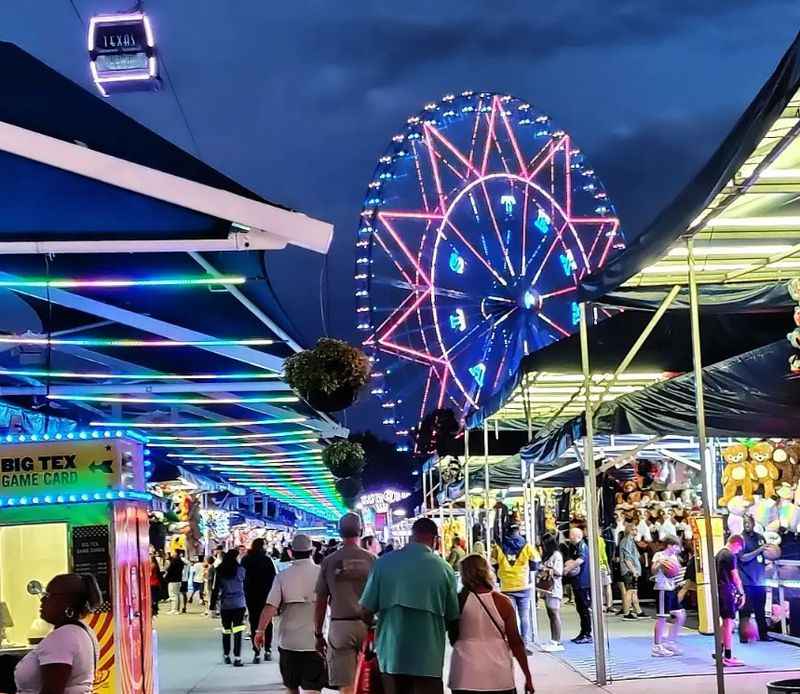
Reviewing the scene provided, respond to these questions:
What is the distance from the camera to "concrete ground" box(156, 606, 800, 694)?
38.9 feet

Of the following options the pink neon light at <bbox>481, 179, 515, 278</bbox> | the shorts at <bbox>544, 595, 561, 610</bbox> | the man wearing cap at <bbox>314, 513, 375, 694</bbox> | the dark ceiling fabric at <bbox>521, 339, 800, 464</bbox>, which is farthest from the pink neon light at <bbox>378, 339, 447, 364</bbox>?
the man wearing cap at <bbox>314, 513, 375, 694</bbox>

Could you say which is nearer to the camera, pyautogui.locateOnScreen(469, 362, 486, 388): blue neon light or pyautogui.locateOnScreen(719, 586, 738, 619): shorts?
pyautogui.locateOnScreen(719, 586, 738, 619): shorts

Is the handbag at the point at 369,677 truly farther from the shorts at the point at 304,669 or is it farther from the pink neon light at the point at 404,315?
the pink neon light at the point at 404,315

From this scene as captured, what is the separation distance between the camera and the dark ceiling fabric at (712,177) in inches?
234

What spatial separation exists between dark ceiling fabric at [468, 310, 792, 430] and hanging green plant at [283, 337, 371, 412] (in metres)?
4.67

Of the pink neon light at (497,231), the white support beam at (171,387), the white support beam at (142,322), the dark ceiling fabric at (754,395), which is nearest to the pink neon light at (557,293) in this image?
the pink neon light at (497,231)

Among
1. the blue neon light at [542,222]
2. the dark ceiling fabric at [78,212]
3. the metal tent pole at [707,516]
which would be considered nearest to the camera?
the metal tent pole at [707,516]

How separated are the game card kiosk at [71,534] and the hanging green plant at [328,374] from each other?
112 inches

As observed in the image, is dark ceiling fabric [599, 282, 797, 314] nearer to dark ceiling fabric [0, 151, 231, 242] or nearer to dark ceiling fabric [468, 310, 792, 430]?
dark ceiling fabric [0, 151, 231, 242]

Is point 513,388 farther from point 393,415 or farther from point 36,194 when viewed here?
point 393,415

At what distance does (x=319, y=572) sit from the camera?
9.81 metres

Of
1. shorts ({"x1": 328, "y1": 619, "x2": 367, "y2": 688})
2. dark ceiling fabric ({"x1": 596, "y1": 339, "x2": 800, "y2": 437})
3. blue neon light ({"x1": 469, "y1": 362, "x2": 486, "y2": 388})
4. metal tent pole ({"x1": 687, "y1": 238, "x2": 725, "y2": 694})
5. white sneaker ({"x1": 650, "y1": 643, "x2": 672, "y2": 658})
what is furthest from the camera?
blue neon light ({"x1": 469, "y1": 362, "x2": 486, "y2": 388})

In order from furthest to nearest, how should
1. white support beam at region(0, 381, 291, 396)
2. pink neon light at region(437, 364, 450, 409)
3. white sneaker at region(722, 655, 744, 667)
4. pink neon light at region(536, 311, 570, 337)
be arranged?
pink neon light at region(437, 364, 450, 409) → pink neon light at region(536, 311, 570, 337) → white support beam at region(0, 381, 291, 396) → white sneaker at region(722, 655, 744, 667)

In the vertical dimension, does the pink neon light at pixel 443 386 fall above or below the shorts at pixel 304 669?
above
